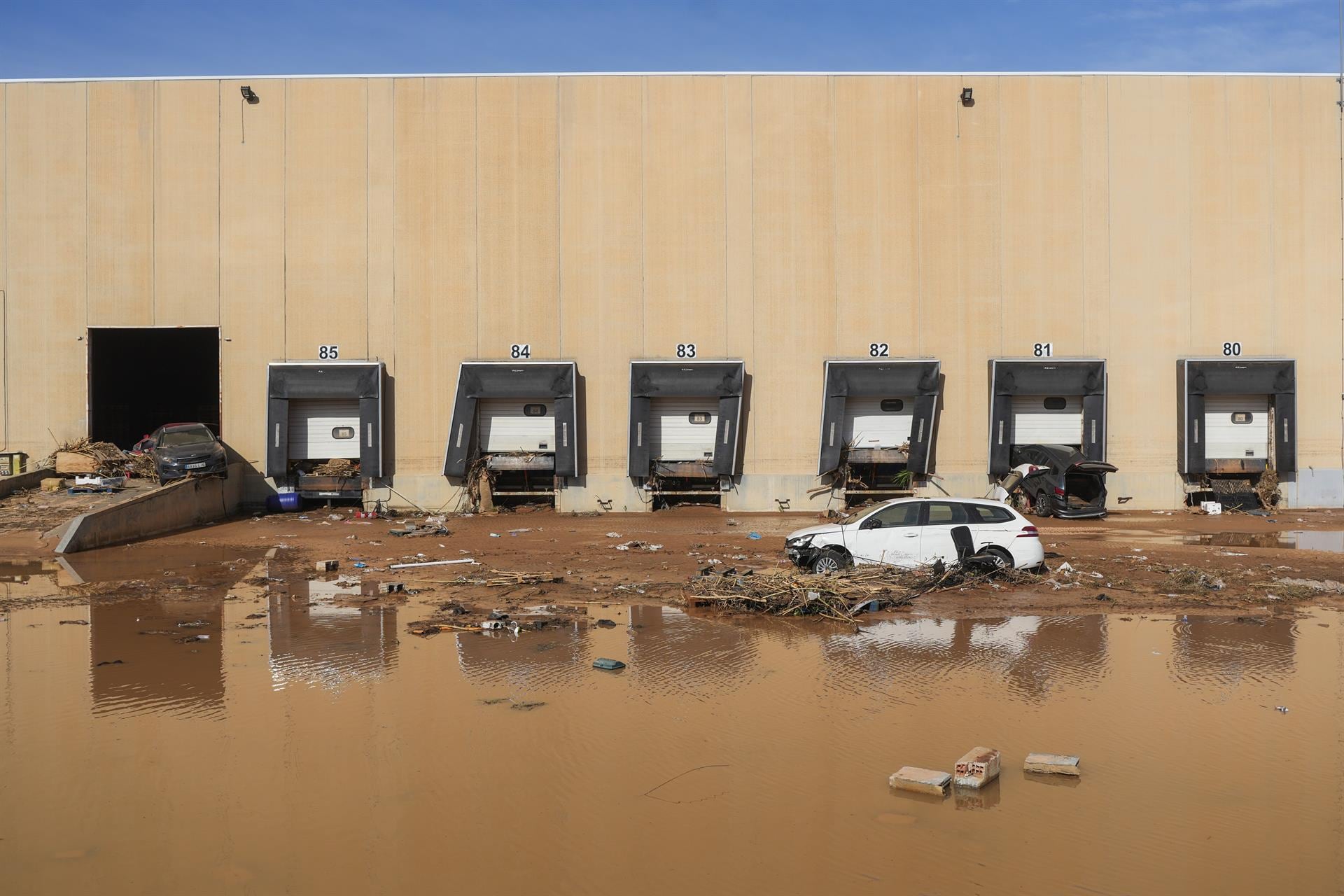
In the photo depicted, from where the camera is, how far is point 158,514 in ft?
79.0

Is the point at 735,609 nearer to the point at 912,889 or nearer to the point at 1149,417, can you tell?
the point at 912,889

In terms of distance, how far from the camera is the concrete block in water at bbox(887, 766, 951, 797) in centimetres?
791

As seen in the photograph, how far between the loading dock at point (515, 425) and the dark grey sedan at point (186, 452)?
5.55 metres

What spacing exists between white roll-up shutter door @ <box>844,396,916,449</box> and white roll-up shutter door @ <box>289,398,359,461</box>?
1320 centimetres

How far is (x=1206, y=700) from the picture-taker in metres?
10.2

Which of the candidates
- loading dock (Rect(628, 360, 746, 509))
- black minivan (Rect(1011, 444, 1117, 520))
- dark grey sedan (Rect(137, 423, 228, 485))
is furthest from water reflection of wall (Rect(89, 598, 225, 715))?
Answer: black minivan (Rect(1011, 444, 1117, 520))

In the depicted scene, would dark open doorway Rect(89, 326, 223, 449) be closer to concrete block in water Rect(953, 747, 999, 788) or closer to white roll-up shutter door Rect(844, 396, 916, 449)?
white roll-up shutter door Rect(844, 396, 916, 449)

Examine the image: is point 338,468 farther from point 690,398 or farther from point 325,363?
point 690,398

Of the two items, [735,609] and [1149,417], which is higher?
[1149,417]

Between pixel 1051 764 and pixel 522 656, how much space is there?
19.5 ft

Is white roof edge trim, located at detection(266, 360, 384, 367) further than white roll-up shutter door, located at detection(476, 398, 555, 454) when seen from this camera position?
No

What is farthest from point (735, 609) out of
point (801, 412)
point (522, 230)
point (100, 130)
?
point (100, 130)

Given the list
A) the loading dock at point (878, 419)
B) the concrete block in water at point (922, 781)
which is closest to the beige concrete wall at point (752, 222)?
the loading dock at point (878, 419)

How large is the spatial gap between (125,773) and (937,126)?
2553 centimetres
